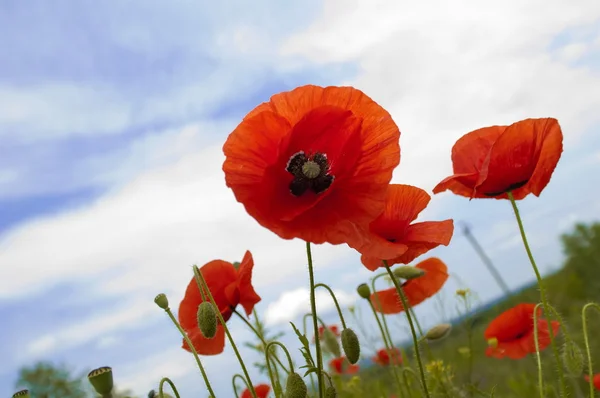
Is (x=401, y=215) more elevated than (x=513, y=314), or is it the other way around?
(x=401, y=215)

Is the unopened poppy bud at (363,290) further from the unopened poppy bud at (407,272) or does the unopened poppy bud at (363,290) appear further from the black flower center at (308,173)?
the black flower center at (308,173)

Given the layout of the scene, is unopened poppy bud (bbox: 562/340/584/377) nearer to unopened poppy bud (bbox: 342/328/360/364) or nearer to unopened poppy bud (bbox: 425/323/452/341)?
unopened poppy bud (bbox: 425/323/452/341)

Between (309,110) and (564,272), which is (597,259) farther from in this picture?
(309,110)

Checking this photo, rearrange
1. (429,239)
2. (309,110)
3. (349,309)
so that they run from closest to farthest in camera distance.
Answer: (309,110) < (429,239) < (349,309)

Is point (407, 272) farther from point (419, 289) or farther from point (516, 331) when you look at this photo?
point (516, 331)

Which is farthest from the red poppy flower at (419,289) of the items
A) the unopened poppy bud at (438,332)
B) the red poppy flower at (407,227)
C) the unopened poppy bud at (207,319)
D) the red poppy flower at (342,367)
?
the red poppy flower at (342,367)

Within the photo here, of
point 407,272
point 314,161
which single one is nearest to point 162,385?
point 314,161

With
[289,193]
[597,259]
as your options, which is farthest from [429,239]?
[597,259]
